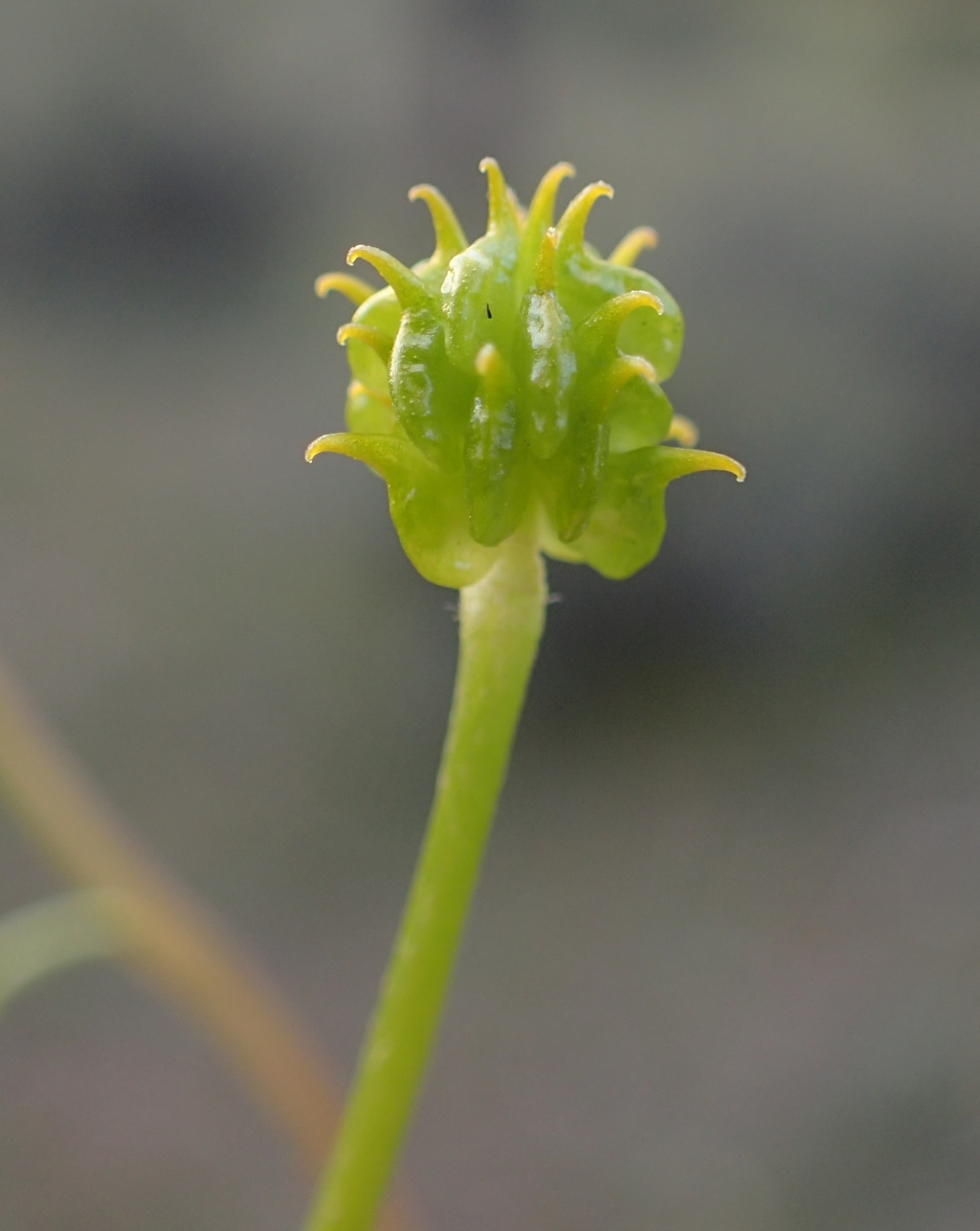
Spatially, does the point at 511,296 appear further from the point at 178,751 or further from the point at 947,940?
the point at 178,751

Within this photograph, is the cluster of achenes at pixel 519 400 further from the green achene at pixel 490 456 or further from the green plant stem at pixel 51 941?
the green plant stem at pixel 51 941

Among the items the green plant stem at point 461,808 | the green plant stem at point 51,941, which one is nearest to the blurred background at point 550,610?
the green plant stem at point 51,941

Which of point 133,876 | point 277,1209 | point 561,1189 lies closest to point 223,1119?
point 277,1209

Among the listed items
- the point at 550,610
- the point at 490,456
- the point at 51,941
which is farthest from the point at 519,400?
the point at 550,610

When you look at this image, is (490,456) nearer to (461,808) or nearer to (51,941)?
(461,808)

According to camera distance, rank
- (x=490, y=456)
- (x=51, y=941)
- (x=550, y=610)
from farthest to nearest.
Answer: (x=550, y=610)
(x=51, y=941)
(x=490, y=456)

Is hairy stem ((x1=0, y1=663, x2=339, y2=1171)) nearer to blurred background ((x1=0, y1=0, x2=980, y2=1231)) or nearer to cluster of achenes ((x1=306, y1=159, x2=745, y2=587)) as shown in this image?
cluster of achenes ((x1=306, y1=159, x2=745, y2=587))
